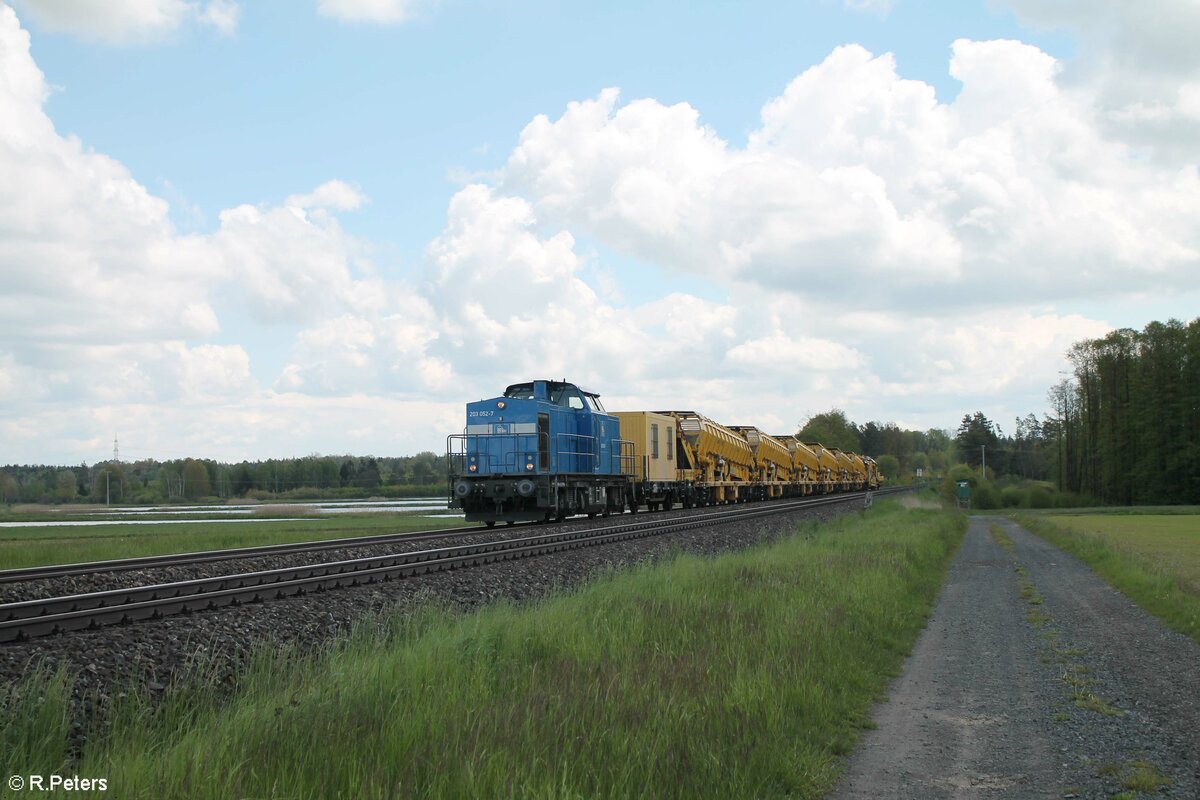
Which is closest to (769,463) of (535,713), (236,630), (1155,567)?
(1155,567)

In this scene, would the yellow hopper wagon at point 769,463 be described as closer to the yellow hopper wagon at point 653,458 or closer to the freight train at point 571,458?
the freight train at point 571,458

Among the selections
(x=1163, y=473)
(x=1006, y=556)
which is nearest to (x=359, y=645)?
(x=1006, y=556)

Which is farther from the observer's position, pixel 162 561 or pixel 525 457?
pixel 525 457

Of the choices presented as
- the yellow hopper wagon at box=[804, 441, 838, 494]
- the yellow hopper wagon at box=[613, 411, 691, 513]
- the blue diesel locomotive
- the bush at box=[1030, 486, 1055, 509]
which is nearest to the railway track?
the blue diesel locomotive

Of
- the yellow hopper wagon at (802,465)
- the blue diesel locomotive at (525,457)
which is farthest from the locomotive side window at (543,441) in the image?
the yellow hopper wagon at (802,465)

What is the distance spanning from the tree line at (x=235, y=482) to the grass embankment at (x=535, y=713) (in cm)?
11928

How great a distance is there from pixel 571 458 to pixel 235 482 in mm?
132522

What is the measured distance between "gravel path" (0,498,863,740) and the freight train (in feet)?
30.2

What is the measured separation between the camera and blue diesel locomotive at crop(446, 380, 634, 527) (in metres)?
26.6

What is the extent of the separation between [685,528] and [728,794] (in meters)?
22.0

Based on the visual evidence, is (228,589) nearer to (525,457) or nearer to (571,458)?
(525,457)

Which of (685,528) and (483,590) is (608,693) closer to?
(483,590)

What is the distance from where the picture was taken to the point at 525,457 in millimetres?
26953

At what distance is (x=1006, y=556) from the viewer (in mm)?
25297
